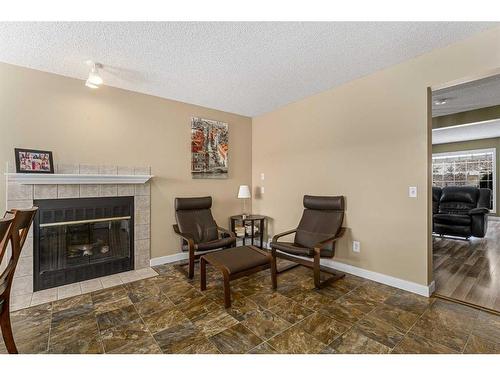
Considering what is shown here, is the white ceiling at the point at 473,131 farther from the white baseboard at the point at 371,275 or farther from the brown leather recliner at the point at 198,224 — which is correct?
the brown leather recliner at the point at 198,224

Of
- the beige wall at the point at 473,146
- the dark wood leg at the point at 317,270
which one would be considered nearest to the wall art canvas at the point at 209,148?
the dark wood leg at the point at 317,270

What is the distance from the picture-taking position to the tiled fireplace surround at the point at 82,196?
92.7 inches

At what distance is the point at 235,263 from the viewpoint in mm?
2314

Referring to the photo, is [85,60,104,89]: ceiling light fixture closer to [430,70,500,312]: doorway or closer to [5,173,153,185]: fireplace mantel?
[5,173,153,185]: fireplace mantel

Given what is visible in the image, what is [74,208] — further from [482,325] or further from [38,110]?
[482,325]

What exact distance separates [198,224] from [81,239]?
1.44 metres

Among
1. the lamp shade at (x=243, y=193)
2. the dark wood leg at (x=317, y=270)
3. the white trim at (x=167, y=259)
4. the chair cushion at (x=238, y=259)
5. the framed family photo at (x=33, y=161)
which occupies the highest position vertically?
the framed family photo at (x=33, y=161)

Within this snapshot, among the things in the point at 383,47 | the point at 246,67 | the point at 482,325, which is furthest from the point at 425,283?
the point at 246,67

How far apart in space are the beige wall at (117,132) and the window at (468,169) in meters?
7.33

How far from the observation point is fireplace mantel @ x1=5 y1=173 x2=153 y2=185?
231cm

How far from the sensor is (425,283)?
2.32 metres

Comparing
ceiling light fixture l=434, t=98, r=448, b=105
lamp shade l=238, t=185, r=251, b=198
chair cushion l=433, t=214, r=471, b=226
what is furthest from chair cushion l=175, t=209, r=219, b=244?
chair cushion l=433, t=214, r=471, b=226

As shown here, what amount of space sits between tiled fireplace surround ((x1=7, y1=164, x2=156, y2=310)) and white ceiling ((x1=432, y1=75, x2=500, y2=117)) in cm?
429

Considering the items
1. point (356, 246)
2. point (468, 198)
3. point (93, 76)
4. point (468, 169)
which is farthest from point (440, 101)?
point (468, 169)
